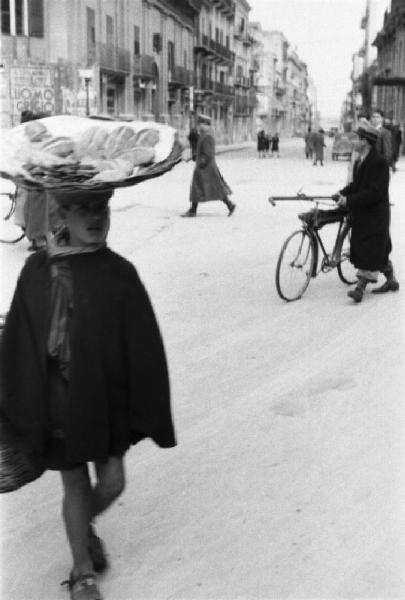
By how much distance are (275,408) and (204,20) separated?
5820 cm

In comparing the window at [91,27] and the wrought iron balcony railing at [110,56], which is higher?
the window at [91,27]

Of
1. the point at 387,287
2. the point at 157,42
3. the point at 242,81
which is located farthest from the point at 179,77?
the point at 387,287

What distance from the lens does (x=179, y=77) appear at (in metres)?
48.1

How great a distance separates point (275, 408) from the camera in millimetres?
4461

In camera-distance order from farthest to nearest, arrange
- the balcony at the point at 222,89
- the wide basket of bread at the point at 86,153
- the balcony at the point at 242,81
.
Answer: the balcony at the point at 242,81
the balcony at the point at 222,89
the wide basket of bread at the point at 86,153

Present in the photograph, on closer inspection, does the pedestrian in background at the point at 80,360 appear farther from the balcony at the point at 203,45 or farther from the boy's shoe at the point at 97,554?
the balcony at the point at 203,45

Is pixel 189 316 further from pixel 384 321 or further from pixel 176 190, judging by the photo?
pixel 176 190

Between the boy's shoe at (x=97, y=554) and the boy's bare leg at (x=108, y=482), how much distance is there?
0.19m

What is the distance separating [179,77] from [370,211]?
4283 cm

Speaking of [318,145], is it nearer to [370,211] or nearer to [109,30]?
[109,30]

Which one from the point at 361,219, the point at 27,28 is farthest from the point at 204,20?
the point at 361,219

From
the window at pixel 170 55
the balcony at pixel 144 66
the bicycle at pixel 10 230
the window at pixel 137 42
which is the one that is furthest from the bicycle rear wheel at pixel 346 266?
the window at pixel 170 55

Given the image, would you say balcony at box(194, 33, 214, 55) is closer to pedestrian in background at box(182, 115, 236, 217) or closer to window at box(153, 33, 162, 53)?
window at box(153, 33, 162, 53)

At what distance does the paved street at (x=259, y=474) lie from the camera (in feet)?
9.37
